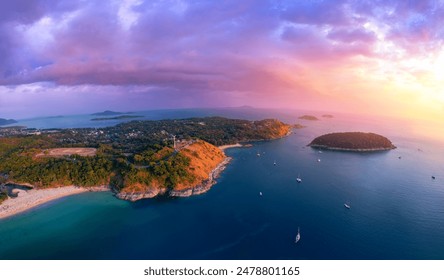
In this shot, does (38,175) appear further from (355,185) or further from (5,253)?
(355,185)

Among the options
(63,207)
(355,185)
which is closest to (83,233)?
(63,207)

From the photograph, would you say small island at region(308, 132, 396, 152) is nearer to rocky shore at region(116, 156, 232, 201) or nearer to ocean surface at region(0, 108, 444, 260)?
ocean surface at region(0, 108, 444, 260)

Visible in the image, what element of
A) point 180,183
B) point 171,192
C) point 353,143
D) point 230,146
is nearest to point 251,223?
point 171,192

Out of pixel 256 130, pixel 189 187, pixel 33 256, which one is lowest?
pixel 33 256

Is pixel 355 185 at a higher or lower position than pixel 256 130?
lower

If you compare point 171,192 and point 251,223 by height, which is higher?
point 171,192

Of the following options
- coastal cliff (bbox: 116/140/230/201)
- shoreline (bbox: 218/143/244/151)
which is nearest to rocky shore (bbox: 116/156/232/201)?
coastal cliff (bbox: 116/140/230/201)

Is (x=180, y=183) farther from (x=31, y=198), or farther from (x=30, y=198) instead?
(x=30, y=198)
